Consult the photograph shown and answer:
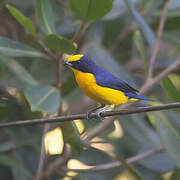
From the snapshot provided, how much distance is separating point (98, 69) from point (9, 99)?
74cm

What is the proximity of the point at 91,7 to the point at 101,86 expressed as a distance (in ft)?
1.90

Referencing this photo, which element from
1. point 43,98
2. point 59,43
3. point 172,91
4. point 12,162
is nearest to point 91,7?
point 59,43

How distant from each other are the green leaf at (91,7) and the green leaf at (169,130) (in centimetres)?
91

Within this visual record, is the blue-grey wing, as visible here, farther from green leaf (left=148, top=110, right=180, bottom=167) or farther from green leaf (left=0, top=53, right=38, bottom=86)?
green leaf (left=0, top=53, right=38, bottom=86)

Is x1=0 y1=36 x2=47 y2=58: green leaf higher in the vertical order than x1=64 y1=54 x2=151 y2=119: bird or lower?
higher

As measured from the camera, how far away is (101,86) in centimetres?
266

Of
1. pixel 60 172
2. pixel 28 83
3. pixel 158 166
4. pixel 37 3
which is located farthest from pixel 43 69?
pixel 158 166

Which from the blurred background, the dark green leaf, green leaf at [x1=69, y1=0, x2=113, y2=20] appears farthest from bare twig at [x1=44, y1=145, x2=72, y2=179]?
green leaf at [x1=69, y1=0, x2=113, y2=20]

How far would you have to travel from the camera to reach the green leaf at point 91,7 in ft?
8.12

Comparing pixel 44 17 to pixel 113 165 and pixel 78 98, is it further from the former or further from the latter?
pixel 113 165

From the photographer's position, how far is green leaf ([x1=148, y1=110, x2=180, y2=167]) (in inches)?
102

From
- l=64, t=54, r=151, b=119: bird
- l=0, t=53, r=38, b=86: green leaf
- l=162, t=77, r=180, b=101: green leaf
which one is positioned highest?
l=0, t=53, r=38, b=86: green leaf

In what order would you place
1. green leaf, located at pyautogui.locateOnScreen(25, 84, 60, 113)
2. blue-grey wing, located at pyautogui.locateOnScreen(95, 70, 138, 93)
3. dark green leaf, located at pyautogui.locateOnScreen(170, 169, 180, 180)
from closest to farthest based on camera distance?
green leaf, located at pyautogui.locateOnScreen(25, 84, 60, 113) < blue-grey wing, located at pyautogui.locateOnScreen(95, 70, 138, 93) < dark green leaf, located at pyautogui.locateOnScreen(170, 169, 180, 180)

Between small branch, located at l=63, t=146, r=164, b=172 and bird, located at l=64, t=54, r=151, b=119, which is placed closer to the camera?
bird, located at l=64, t=54, r=151, b=119
